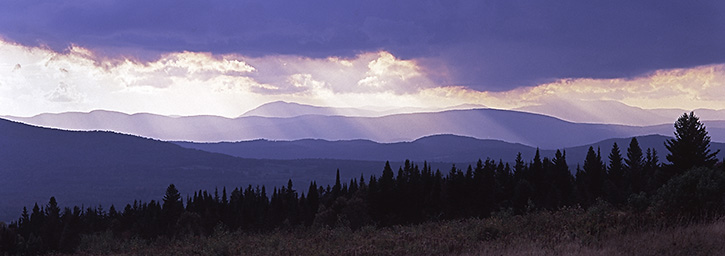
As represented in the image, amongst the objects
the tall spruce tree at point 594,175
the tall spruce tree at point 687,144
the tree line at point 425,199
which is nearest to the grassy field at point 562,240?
the tree line at point 425,199

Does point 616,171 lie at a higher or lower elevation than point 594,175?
higher

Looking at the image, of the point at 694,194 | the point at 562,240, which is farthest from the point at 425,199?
the point at 562,240

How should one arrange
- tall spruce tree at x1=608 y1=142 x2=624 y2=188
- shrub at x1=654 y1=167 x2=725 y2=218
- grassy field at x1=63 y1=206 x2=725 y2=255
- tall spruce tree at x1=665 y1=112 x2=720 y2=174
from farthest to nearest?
tall spruce tree at x1=608 y1=142 x2=624 y2=188 → tall spruce tree at x1=665 y1=112 x2=720 y2=174 → shrub at x1=654 y1=167 x2=725 y2=218 → grassy field at x1=63 y1=206 x2=725 y2=255

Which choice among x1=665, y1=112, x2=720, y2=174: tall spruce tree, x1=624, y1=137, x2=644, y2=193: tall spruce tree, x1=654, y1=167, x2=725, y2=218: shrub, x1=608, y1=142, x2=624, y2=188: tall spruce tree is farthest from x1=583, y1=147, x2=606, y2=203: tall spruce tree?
x1=654, y1=167, x2=725, y2=218: shrub

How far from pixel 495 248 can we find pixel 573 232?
2.15 meters

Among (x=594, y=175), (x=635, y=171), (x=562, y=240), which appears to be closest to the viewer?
(x=562, y=240)

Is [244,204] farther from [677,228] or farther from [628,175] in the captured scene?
[677,228]

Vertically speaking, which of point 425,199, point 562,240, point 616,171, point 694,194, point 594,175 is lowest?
point 425,199

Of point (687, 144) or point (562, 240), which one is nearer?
point (562, 240)

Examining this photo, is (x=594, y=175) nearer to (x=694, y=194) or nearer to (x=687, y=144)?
(x=687, y=144)

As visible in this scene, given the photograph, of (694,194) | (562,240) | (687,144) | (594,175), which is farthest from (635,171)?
(562,240)

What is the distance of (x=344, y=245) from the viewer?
1831 centimetres

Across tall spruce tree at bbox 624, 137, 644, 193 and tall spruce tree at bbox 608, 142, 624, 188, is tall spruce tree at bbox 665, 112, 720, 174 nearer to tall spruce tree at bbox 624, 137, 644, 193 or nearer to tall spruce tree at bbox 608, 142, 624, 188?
tall spruce tree at bbox 624, 137, 644, 193

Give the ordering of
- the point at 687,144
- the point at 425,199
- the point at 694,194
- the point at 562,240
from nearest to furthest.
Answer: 1. the point at 562,240
2. the point at 694,194
3. the point at 687,144
4. the point at 425,199
